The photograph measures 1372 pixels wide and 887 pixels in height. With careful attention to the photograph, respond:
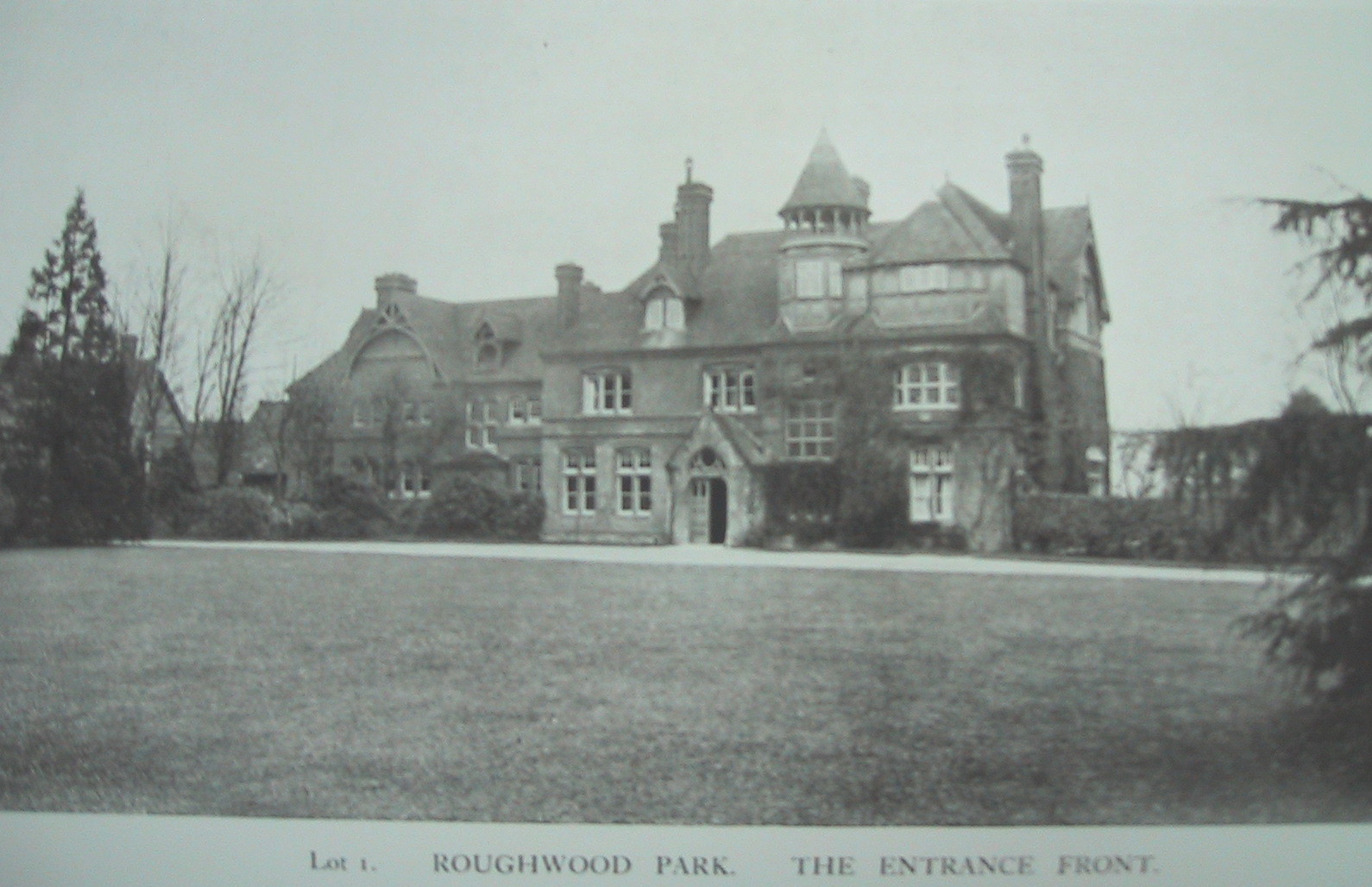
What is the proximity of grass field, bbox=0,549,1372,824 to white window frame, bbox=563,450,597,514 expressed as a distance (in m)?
0.38

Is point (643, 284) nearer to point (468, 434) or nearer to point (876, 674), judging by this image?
point (468, 434)

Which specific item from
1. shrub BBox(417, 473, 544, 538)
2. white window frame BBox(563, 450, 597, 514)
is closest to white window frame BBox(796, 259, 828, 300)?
white window frame BBox(563, 450, 597, 514)

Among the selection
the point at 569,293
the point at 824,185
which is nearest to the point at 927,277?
the point at 824,185

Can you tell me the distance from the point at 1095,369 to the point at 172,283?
3.04 metres

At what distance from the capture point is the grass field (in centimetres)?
306

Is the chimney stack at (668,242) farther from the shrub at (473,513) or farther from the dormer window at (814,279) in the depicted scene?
the shrub at (473,513)

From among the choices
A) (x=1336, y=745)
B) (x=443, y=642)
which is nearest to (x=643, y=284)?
(x=443, y=642)

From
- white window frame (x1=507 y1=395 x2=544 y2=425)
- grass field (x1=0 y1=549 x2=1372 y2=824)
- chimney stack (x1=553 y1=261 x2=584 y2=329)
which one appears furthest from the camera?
white window frame (x1=507 y1=395 x2=544 y2=425)

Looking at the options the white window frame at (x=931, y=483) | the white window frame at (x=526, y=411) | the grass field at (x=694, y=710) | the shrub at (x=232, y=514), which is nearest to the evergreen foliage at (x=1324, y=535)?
the grass field at (x=694, y=710)

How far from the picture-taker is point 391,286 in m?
3.71

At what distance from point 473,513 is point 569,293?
836mm

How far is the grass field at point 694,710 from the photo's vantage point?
10.1 feet

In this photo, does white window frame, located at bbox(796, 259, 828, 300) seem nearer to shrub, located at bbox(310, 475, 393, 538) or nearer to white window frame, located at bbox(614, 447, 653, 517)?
white window frame, located at bbox(614, 447, 653, 517)

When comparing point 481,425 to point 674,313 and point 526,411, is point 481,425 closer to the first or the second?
point 526,411
